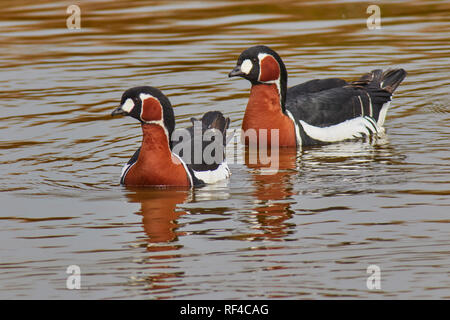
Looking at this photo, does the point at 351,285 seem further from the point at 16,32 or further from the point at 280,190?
the point at 16,32

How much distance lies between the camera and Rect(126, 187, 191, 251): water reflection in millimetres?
9273

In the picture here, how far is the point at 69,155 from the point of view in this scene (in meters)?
13.1

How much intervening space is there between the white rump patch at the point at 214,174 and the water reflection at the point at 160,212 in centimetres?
29

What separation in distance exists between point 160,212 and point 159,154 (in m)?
1.03

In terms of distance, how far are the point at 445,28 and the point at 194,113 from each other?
7339mm

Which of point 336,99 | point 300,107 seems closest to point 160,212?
point 300,107

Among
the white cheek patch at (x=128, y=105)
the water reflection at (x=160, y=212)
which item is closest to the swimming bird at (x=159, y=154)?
the white cheek patch at (x=128, y=105)

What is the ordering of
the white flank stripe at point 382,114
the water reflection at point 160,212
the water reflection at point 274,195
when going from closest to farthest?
the water reflection at point 160,212 < the water reflection at point 274,195 < the white flank stripe at point 382,114

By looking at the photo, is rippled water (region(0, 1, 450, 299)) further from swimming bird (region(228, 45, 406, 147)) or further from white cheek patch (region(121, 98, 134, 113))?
white cheek patch (region(121, 98, 134, 113))

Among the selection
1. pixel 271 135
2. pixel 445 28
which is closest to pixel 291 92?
pixel 271 135

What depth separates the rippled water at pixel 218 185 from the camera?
8.16 meters

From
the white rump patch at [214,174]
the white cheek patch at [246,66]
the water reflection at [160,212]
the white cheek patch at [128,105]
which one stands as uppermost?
the white cheek patch at [246,66]

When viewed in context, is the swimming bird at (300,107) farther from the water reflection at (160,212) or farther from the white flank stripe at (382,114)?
the water reflection at (160,212)

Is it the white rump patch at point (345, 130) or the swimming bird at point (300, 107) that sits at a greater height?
the swimming bird at point (300, 107)
